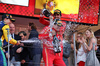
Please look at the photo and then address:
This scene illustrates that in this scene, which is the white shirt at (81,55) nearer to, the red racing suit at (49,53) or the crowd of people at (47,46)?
the crowd of people at (47,46)

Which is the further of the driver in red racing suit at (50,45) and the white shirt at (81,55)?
the white shirt at (81,55)

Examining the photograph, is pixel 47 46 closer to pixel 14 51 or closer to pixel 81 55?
pixel 14 51

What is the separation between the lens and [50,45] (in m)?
2.42

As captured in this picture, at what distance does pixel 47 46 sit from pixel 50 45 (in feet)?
0.14

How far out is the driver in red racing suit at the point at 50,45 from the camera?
2.34 metres

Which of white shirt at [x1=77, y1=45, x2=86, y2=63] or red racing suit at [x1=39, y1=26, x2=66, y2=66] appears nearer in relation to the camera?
red racing suit at [x1=39, y1=26, x2=66, y2=66]

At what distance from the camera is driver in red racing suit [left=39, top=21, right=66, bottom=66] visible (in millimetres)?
2336

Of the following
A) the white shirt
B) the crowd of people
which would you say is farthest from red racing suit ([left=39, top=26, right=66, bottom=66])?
the white shirt

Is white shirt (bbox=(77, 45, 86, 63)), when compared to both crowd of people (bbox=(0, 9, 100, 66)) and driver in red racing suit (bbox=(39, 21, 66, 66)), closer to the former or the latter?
crowd of people (bbox=(0, 9, 100, 66))

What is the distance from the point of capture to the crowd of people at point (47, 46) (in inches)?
90.0

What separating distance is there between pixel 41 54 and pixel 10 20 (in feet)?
2.09

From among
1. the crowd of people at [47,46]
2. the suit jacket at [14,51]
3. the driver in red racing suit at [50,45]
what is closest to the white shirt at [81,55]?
the crowd of people at [47,46]

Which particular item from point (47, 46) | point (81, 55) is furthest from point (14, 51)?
point (81, 55)

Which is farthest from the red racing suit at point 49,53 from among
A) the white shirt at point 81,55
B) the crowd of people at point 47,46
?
the white shirt at point 81,55
